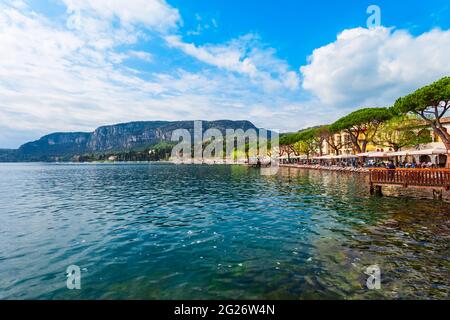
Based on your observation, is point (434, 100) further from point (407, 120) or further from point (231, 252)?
point (231, 252)

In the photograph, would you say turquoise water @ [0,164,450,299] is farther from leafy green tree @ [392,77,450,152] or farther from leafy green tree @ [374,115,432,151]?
leafy green tree @ [374,115,432,151]

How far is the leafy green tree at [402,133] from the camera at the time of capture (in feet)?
178

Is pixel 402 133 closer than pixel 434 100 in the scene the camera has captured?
No

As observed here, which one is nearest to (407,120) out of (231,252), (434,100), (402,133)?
(402,133)

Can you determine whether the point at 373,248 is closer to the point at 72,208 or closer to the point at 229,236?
the point at 229,236

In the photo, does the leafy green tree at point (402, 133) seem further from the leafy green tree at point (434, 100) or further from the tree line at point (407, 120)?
A: the leafy green tree at point (434, 100)

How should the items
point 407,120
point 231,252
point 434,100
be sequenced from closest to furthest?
point 231,252
point 434,100
point 407,120

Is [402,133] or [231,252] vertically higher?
[402,133]

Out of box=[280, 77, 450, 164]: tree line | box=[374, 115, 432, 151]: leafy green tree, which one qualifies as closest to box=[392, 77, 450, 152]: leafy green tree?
box=[280, 77, 450, 164]: tree line

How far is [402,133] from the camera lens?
183ft
